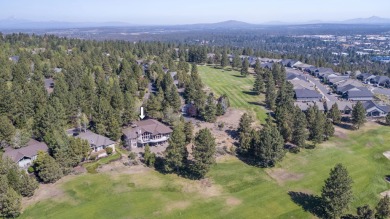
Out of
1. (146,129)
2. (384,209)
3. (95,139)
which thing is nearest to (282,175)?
(384,209)

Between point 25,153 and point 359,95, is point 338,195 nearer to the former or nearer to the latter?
point 25,153

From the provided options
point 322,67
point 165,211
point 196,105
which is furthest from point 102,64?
point 322,67

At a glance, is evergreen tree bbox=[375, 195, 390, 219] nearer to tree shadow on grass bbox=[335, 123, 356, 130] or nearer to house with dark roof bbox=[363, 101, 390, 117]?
tree shadow on grass bbox=[335, 123, 356, 130]

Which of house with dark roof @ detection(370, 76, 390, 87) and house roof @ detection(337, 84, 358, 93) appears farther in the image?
house with dark roof @ detection(370, 76, 390, 87)

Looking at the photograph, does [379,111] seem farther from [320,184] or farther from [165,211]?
[165,211]

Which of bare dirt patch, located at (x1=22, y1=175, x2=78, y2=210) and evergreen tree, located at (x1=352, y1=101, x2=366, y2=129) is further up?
evergreen tree, located at (x1=352, y1=101, x2=366, y2=129)

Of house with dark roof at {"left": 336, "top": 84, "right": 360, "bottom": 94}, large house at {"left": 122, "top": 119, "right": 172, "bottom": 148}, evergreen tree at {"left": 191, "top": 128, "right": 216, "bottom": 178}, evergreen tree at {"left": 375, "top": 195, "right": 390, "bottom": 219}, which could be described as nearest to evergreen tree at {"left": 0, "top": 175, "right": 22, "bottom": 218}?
large house at {"left": 122, "top": 119, "right": 172, "bottom": 148}
